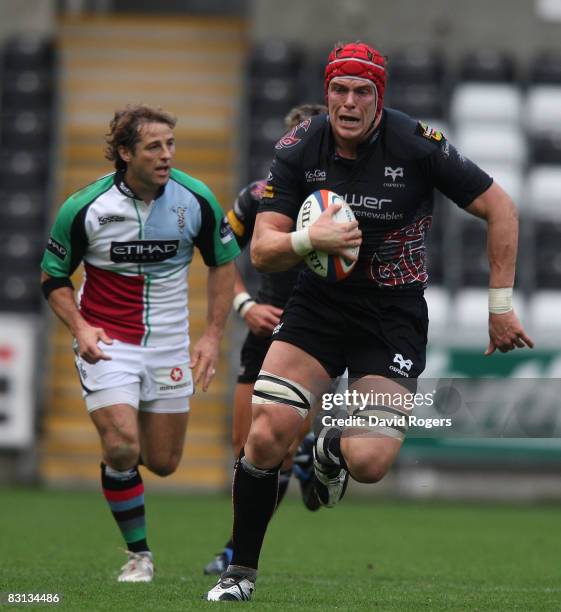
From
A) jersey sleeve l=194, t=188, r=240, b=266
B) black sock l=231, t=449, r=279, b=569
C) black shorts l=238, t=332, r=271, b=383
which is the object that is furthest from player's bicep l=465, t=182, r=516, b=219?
black shorts l=238, t=332, r=271, b=383

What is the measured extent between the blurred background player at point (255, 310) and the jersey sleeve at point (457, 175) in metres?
1.62

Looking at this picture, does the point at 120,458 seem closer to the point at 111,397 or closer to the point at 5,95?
the point at 111,397

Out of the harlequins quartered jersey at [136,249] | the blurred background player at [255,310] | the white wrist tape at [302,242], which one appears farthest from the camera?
the blurred background player at [255,310]

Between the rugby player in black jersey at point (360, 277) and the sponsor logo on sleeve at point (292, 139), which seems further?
the sponsor logo on sleeve at point (292, 139)

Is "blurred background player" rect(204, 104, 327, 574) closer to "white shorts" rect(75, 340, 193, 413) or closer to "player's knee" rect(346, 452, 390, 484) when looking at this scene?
"white shorts" rect(75, 340, 193, 413)

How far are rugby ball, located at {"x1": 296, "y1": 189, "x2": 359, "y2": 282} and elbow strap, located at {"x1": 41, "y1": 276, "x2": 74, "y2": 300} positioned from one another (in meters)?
1.59

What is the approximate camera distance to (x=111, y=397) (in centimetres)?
660

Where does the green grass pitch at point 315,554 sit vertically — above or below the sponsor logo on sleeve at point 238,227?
below

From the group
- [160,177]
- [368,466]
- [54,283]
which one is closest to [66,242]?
[54,283]

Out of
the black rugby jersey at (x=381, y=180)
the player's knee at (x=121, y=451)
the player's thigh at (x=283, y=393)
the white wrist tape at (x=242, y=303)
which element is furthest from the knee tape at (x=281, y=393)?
the white wrist tape at (x=242, y=303)

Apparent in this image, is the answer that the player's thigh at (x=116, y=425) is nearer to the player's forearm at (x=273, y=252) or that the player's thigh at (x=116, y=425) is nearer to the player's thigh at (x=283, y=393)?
the player's thigh at (x=283, y=393)

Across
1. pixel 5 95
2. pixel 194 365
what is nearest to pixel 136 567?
pixel 194 365

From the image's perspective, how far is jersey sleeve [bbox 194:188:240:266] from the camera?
691 cm

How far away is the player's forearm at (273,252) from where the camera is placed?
215 inches
